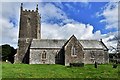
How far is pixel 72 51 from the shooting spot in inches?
Result: 2090

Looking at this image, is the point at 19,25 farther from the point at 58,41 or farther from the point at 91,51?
the point at 91,51

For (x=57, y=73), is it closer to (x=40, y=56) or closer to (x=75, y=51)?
(x=75, y=51)

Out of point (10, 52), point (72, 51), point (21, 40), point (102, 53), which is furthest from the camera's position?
point (10, 52)

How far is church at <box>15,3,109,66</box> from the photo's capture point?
53.2 meters

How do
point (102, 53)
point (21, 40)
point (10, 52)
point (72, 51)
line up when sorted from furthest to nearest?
point (10, 52) < point (21, 40) < point (102, 53) < point (72, 51)

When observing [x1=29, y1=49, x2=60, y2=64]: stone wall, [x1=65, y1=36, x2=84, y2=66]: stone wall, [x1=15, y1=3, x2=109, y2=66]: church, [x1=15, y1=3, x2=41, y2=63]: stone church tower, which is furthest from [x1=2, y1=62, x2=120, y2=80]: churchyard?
[x1=15, y1=3, x2=41, y2=63]: stone church tower

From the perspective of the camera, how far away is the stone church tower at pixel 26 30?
59.2 m

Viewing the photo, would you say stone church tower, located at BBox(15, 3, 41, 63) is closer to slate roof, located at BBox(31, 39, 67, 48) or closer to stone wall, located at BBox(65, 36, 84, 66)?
slate roof, located at BBox(31, 39, 67, 48)

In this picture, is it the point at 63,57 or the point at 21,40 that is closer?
the point at 63,57

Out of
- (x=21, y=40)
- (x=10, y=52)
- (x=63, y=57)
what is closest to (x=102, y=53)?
(x=63, y=57)

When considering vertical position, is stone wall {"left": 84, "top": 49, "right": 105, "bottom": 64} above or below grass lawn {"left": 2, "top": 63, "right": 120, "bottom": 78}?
above

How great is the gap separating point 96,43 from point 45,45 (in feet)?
43.8

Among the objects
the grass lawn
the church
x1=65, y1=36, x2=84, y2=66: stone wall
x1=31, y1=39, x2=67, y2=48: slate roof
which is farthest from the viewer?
x1=31, y1=39, x2=67, y2=48: slate roof

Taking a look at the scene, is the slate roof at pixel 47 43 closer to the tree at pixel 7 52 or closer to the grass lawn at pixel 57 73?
the tree at pixel 7 52
